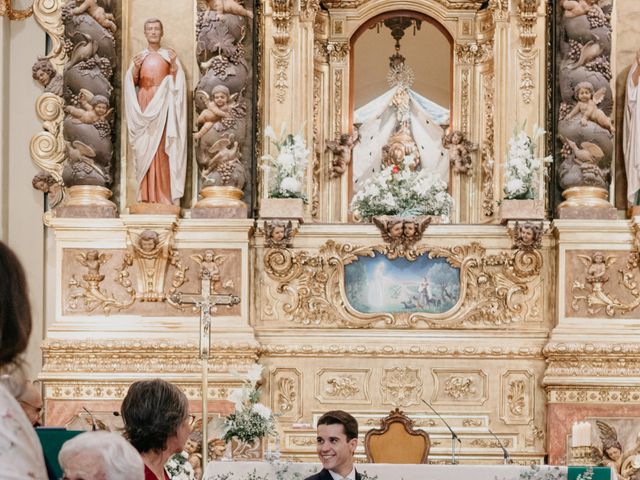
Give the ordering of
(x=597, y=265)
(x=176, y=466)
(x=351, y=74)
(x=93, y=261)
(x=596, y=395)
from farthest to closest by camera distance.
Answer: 1. (x=351, y=74)
2. (x=93, y=261)
3. (x=597, y=265)
4. (x=596, y=395)
5. (x=176, y=466)

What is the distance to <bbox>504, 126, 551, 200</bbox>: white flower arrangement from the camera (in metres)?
11.4

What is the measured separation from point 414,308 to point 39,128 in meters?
3.79

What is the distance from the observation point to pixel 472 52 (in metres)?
12.5

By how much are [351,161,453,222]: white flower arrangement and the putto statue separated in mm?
1672

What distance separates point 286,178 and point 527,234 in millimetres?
2094

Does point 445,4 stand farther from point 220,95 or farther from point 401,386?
point 401,386

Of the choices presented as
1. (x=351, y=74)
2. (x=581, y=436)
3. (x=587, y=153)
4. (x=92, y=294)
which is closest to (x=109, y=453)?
(x=581, y=436)

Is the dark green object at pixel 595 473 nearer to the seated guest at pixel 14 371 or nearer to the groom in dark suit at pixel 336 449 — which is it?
the groom in dark suit at pixel 336 449

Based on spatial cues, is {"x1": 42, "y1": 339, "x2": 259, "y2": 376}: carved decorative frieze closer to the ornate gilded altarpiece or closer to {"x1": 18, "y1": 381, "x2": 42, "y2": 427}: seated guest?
the ornate gilded altarpiece

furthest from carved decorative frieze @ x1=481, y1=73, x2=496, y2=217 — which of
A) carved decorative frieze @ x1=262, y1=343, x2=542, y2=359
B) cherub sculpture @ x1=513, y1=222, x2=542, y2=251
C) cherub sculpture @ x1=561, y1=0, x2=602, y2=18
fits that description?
carved decorative frieze @ x1=262, y1=343, x2=542, y2=359

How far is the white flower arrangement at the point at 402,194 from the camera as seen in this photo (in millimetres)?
11766

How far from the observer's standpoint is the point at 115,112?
12.1m

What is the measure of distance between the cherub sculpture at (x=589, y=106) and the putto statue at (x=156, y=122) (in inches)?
135

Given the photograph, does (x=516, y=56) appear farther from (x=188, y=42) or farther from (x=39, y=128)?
(x=39, y=128)
